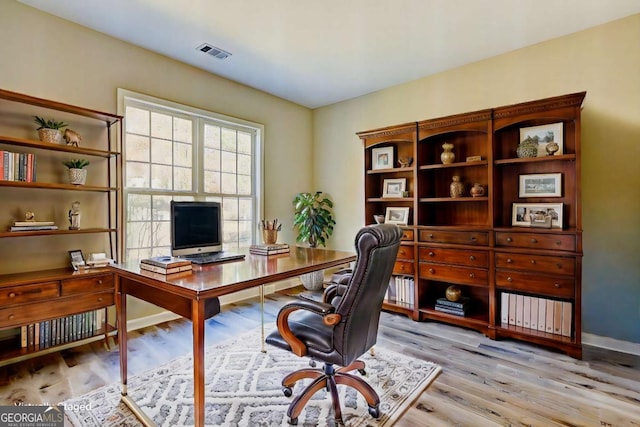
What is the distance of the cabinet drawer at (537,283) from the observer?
2.55 metres

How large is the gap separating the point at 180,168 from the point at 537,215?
144 inches

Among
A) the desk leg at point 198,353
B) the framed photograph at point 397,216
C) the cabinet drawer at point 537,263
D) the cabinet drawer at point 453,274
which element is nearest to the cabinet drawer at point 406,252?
the cabinet drawer at point 453,274

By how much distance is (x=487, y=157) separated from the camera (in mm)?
3061

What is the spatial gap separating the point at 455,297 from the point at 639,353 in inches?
55.5

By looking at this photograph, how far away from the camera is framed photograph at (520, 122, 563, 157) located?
279 cm

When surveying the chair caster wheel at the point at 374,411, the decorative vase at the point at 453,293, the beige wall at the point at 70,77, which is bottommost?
the chair caster wheel at the point at 374,411

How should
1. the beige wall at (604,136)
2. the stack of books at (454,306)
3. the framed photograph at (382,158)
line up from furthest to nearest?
the framed photograph at (382,158), the stack of books at (454,306), the beige wall at (604,136)

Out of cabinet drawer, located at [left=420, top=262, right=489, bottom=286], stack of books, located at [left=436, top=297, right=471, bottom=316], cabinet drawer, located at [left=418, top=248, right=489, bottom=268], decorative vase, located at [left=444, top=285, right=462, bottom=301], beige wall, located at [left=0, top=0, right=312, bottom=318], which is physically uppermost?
beige wall, located at [left=0, top=0, right=312, bottom=318]

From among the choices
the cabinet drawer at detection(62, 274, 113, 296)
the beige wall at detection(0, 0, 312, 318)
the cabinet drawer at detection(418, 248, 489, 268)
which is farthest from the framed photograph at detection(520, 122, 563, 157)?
the cabinet drawer at detection(62, 274, 113, 296)

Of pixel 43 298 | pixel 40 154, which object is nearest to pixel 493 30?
pixel 40 154

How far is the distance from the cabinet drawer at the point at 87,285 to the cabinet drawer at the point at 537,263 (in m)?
3.39

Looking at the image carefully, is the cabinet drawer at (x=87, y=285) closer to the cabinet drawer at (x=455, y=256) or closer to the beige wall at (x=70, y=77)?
the beige wall at (x=70, y=77)

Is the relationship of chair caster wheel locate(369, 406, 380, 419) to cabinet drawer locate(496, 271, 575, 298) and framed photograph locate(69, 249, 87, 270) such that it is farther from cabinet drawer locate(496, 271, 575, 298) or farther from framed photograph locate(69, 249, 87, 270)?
framed photograph locate(69, 249, 87, 270)

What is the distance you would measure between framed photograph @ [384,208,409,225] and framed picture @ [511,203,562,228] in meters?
1.06
